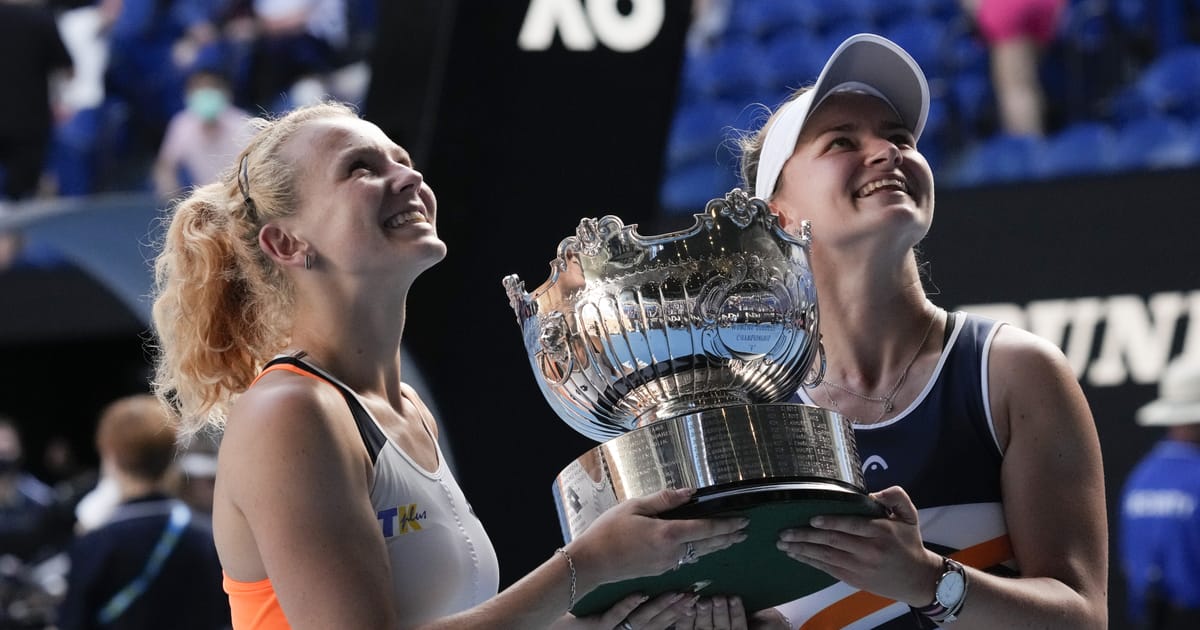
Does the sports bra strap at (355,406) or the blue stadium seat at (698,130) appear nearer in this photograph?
the sports bra strap at (355,406)

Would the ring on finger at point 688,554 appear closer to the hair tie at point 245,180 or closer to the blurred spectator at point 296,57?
the hair tie at point 245,180

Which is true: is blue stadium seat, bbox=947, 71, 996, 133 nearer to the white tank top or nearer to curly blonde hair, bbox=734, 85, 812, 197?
curly blonde hair, bbox=734, 85, 812, 197

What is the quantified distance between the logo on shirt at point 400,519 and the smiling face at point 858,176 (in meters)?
0.58

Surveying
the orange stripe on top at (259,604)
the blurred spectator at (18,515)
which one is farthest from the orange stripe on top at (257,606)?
the blurred spectator at (18,515)

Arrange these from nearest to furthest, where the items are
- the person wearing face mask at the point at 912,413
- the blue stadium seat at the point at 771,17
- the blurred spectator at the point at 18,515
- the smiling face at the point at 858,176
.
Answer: the person wearing face mask at the point at 912,413 < the smiling face at the point at 858,176 < the blurred spectator at the point at 18,515 < the blue stadium seat at the point at 771,17

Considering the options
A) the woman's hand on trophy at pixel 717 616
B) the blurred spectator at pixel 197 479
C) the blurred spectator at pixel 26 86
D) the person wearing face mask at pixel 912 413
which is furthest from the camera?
the blurred spectator at pixel 26 86

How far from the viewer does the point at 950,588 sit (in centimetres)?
149

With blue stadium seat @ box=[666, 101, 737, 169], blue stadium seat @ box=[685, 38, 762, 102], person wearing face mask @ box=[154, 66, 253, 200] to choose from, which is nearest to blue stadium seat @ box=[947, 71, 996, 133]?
blue stadium seat @ box=[666, 101, 737, 169]

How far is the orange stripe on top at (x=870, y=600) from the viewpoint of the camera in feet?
5.43

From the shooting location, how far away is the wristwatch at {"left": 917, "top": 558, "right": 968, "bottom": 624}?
1484mm

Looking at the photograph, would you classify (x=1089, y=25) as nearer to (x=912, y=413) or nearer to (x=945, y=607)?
(x=912, y=413)

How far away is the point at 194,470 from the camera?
471cm

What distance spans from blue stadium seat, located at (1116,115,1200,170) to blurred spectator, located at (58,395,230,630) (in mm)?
4223

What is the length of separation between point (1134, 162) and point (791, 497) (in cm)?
560
